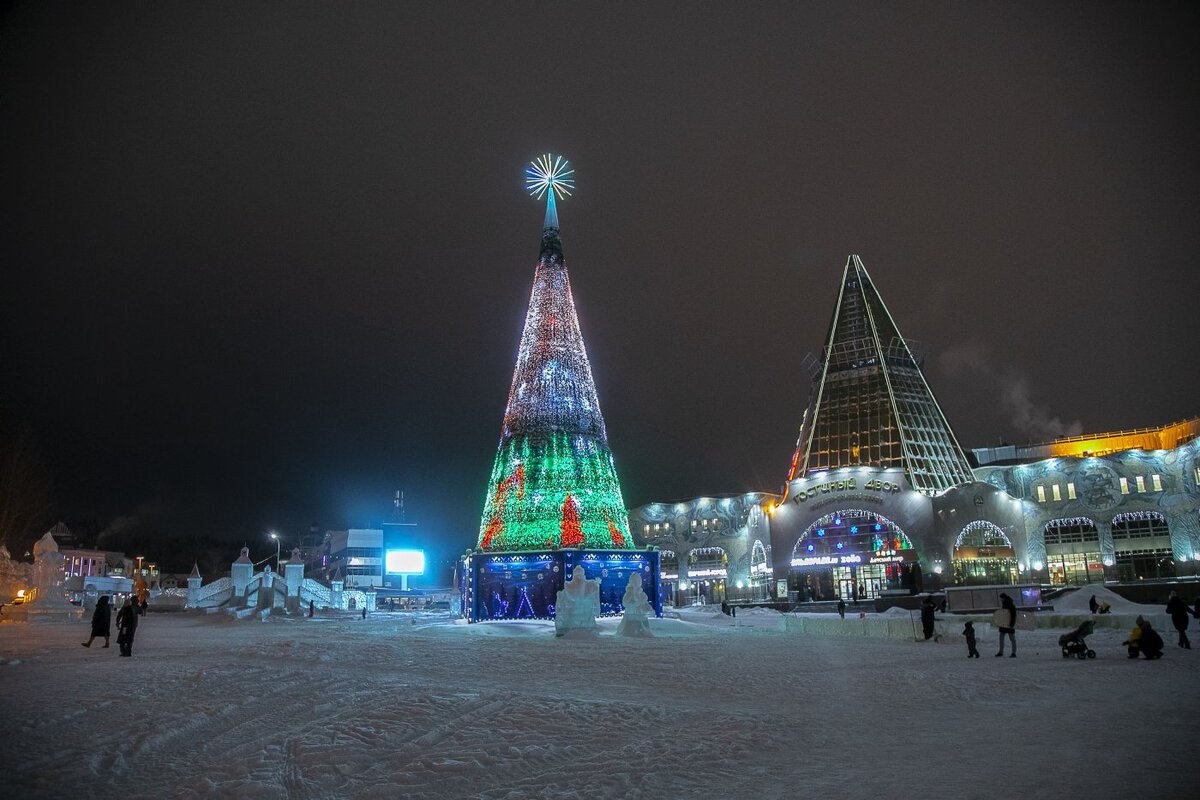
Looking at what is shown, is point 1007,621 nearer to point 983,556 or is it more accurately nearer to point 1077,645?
point 1077,645

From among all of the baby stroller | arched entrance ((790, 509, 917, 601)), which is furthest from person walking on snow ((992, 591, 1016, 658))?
arched entrance ((790, 509, 917, 601))

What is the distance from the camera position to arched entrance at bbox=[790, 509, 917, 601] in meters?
56.2

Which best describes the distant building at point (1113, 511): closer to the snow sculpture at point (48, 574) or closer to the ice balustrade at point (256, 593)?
the ice balustrade at point (256, 593)

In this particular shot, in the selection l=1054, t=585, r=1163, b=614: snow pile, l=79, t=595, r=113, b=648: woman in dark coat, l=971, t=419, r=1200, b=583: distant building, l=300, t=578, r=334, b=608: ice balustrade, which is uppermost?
l=971, t=419, r=1200, b=583: distant building

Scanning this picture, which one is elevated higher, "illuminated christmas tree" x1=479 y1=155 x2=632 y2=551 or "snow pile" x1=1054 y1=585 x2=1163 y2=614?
"illuminated christmas tree" x1=479 y1=155 x2=632 y2=551

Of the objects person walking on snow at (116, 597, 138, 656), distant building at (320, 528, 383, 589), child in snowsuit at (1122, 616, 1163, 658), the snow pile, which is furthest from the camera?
distant building at (320, 528, 383, 589)

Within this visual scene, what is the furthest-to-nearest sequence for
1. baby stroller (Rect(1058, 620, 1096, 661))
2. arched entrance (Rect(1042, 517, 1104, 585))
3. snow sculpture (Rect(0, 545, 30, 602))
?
arched entrance (Rect(1042, 517, 1104, 585)) < snow sculpture (Rect(0, 545, 30, 602)) < baby stroller (Rect(1058, 620, 1096, 661))

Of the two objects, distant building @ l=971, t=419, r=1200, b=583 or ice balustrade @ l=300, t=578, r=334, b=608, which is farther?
distant building @ l=971, t=419, r=1200, b=583

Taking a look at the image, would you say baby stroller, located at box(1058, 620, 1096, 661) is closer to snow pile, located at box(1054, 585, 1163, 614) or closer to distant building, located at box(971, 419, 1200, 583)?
snow pile, located at box(1054, 585, 1163, 614)

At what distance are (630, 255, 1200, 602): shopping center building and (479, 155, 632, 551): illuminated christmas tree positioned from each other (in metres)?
29.6

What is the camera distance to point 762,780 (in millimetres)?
A: 6480

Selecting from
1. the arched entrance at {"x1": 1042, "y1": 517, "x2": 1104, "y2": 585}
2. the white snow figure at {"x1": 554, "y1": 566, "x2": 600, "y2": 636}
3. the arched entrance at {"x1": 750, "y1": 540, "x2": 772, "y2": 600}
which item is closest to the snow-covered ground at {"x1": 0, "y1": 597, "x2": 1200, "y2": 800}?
the white snow figure at {"x1": 554, "y1": 566, "x2": 600, "y2": 636}

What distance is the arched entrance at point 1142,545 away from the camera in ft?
173

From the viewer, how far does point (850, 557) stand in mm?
58000
